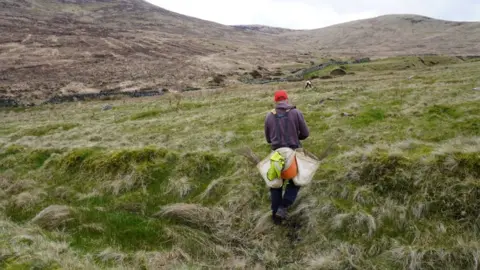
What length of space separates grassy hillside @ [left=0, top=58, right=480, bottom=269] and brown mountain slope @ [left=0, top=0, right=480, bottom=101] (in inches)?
1582

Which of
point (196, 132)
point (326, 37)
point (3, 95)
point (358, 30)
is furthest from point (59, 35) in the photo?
point (358, 30)

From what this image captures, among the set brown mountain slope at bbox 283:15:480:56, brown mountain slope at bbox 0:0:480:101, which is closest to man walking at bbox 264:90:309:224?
brown mountain slope at bbox 0:0:480:101

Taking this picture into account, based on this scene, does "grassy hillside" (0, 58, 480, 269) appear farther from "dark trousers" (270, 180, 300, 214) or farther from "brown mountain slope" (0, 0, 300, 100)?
"brown mountain slope" (0, 0, 300, 100)

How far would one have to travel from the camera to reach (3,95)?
44.5m

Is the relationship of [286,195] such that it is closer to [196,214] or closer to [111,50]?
[196,214]

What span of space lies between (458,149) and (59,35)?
97.5 metres

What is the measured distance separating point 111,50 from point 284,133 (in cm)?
7755

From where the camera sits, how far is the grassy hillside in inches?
235

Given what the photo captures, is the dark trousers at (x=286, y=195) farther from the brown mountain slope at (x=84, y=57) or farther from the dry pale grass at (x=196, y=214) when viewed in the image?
the brown mountain slope at (x=84, y=57)

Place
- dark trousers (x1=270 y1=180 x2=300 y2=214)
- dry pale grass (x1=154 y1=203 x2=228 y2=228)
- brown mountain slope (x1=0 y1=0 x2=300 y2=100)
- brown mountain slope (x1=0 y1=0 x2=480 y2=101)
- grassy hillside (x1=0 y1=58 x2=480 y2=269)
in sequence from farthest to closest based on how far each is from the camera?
brown mountain slope (x1=0 y1=0 x2=480 y2=101)
brown mountain slope (x1=0 y1=0 x2=300 y2=100)
dry pale grass (x1=154 y1=203 x2=228 y2=228)
dark trousers (x1=270 y1=180 x2=300 y2=214)
grassy hillside (x1=0 y1=58 x2=480 y2=269)

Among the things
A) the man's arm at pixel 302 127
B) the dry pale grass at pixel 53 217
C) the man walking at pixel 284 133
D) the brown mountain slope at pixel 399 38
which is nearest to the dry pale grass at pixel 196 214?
the man walking at pixel 284 133

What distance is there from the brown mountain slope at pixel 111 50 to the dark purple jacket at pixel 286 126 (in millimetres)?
43773

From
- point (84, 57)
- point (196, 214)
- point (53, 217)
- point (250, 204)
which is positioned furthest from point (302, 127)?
point (84, 57)

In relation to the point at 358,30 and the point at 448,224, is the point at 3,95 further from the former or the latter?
the point at 358,30
